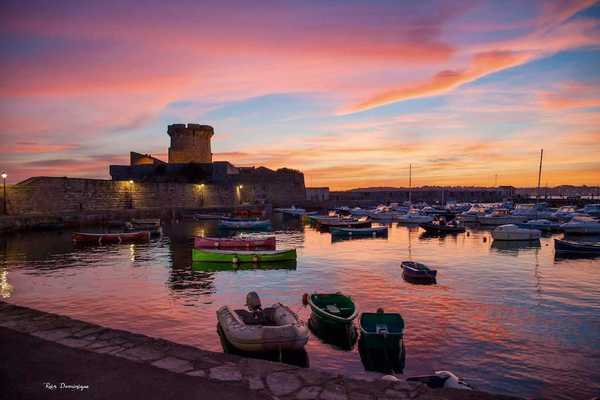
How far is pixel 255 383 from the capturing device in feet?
15.7

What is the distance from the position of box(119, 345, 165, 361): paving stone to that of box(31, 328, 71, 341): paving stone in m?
1.28

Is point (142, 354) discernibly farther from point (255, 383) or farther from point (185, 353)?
point (255, 383)

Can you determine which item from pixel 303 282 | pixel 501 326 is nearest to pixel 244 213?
pixel 303 282

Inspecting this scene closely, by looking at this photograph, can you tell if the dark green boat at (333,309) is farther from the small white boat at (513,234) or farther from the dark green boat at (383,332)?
the small white boat at (513,234)

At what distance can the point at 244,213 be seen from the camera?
48.8m

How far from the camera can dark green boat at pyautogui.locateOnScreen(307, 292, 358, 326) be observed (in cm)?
1074

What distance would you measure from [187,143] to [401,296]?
68.3 metres

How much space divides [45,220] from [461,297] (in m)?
38.2

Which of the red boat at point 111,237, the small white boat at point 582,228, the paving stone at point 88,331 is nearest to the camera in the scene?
the paving stone at point 88,331

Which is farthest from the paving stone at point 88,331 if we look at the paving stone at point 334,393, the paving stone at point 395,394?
the paving stone at point 395,394

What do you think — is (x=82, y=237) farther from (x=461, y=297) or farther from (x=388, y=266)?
(x=461, y=297)

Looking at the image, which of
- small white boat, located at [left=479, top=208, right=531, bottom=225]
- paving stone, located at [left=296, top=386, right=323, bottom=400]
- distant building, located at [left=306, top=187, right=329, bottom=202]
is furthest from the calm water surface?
distant building, located at [left=306, top=187, right=329, bottom=202]

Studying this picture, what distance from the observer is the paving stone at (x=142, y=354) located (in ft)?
17.9

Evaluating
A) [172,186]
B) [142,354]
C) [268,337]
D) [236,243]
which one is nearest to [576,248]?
[236,243]
